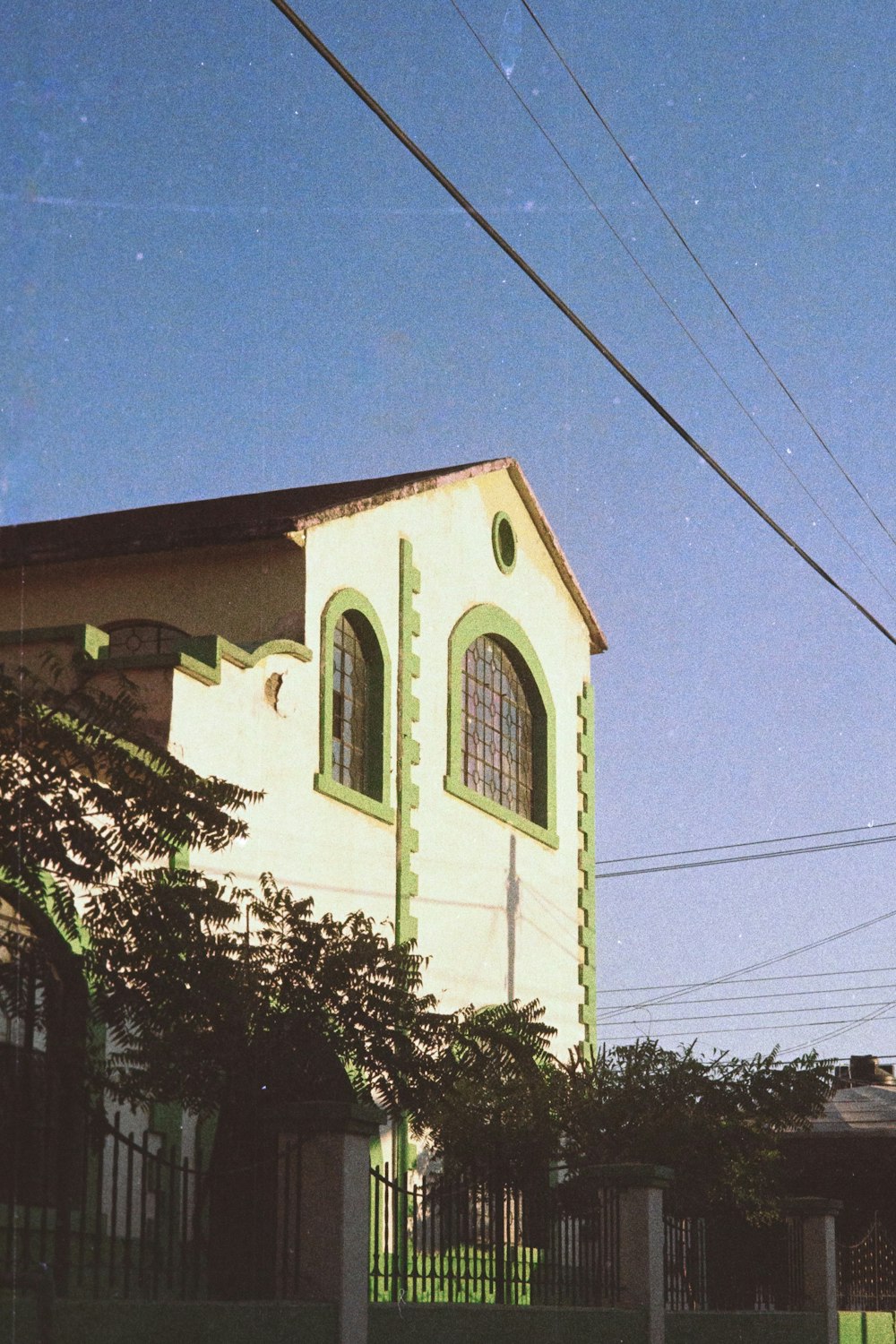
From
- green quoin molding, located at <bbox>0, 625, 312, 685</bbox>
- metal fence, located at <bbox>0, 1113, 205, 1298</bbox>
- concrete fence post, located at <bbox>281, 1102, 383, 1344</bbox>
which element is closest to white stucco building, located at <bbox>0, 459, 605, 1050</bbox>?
green quoin molding, located at <bbox>0, 625, 312, 685</bbox>

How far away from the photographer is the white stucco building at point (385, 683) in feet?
55.8

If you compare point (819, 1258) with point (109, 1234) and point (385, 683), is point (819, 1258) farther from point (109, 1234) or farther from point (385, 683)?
point (109, 1234)

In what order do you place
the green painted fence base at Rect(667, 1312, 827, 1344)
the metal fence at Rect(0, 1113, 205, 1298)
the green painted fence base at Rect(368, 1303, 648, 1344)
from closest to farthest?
the metal fence at Rect(0, 1113, 205, 1298)
the green painted fence base at Rect(368, 1303, 648, 1344)
the green painted fence base at Rect(667, 1312, 827, 1344)

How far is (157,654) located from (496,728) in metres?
8.21

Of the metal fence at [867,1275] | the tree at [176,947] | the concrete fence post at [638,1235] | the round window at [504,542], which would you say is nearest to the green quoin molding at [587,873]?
the round window at [504,542]

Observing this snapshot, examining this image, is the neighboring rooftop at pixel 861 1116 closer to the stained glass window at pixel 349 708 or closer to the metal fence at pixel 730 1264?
the metal fence at pixel 730 1264

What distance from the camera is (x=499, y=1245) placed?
13.1 metres

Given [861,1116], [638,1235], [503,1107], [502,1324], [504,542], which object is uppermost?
[504,542]

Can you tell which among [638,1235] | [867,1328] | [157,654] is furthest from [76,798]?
[867,1328]

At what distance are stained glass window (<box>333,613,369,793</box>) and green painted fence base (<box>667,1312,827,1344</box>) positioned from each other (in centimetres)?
643

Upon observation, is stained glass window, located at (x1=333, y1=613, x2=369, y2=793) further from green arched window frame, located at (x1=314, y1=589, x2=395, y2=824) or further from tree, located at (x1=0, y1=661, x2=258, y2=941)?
tree, located at (x1=0, y1=661, x2=258, y2=941)

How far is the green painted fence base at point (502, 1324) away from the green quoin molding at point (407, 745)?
5.21m

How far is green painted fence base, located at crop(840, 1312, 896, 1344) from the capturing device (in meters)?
20.8

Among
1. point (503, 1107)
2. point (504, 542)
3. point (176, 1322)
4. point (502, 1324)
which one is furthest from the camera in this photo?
point (504, 542)
